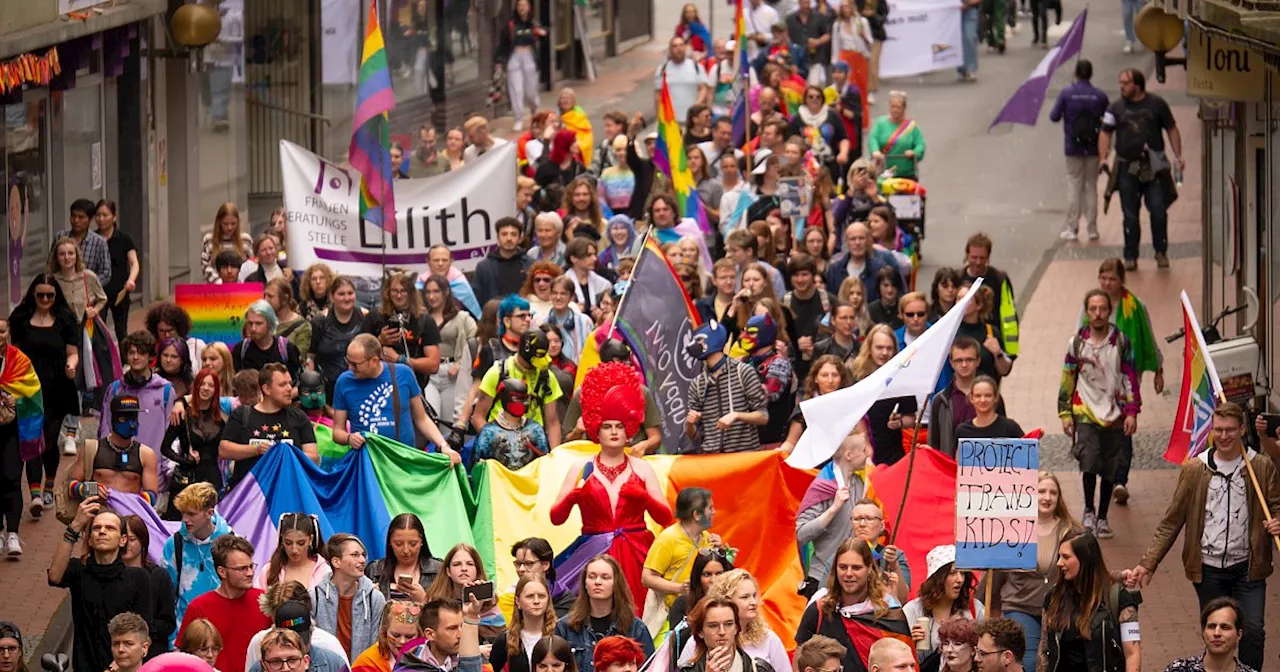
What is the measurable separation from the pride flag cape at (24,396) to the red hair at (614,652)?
6.47m

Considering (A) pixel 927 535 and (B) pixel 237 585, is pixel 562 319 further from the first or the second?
(B) pixel 237 585

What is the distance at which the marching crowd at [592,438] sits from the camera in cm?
1064

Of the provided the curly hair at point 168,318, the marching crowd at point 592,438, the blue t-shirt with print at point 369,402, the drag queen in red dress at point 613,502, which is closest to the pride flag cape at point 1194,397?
the marching crowd at point 592,438

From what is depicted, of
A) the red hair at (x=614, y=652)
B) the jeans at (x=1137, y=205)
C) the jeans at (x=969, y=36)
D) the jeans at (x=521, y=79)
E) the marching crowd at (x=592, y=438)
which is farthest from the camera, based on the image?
the jeans at (x=969, y=36)

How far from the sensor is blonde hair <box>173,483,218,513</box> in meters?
11.9

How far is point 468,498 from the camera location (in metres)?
13.9

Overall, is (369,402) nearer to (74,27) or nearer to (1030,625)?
(1030,625)

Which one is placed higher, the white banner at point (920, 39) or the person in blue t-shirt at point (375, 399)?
the white banner at point (920, 39)

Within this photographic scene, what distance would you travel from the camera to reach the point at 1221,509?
12562mm

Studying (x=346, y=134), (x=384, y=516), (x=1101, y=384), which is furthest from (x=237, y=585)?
(x=346, y=134)

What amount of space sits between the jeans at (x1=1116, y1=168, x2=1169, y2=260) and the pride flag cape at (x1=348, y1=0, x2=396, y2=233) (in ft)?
31.2

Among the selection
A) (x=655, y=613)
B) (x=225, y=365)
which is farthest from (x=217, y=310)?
(x=655, y=613)

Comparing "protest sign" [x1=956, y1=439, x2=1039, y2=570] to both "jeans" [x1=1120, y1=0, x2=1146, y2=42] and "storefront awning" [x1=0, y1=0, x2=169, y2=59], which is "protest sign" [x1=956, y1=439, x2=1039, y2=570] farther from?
"jeans" [x1=1120, y1=0, x2=1146, y2=42]

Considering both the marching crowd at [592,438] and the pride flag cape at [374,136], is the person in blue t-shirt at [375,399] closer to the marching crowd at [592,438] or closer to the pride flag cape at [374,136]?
the marching crowd at [592,438]
